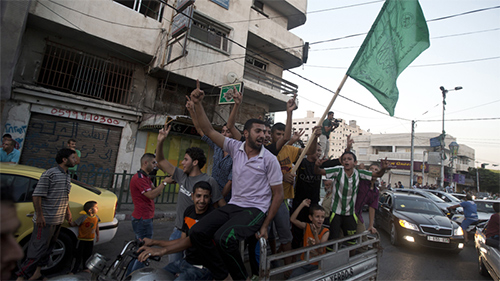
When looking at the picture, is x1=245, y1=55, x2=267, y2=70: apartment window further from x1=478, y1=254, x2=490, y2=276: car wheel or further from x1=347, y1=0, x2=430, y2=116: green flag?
x1=478, y1=254, x2=490, y2=276: car wheel

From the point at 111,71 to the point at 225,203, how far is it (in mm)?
10651

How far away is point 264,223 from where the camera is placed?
7.66 feet

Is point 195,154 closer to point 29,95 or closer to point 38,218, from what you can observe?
point 38,218

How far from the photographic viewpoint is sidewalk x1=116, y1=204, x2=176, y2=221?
718cm

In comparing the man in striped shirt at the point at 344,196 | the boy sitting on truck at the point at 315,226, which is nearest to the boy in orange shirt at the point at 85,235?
the boy sitting on truck at the point at 315,226

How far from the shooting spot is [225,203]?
9.54 feet

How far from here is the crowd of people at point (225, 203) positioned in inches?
82.3

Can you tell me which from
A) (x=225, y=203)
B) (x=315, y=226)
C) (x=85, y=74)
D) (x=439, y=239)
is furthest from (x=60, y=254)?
(x=85, y=74)

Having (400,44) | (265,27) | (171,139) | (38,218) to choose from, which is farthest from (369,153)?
(38,218)

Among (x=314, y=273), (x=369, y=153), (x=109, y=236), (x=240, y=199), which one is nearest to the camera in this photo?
(x=314, y=273)

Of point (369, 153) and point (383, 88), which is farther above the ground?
point (369, 153)

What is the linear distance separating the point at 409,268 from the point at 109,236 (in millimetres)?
5931

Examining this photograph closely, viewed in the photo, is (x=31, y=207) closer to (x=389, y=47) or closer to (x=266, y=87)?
(x=389, y=47)

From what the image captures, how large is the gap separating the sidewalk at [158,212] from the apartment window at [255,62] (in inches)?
429
